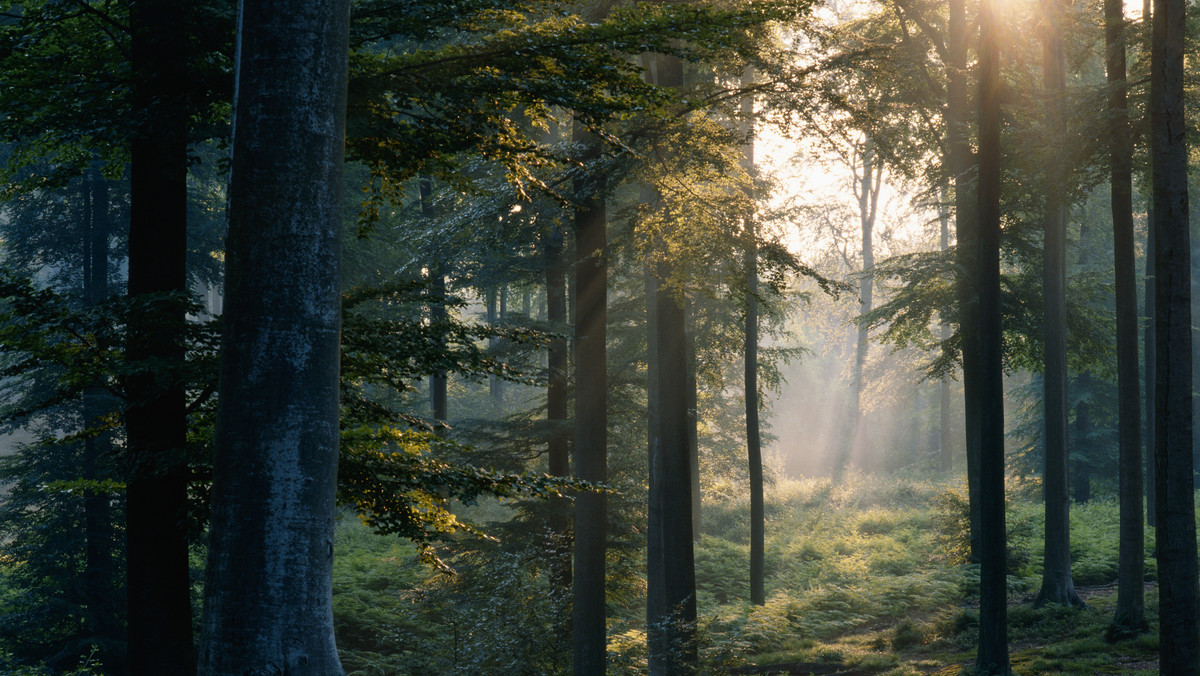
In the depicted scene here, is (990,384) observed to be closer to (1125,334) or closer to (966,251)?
(1125,334)

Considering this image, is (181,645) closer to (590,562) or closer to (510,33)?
(510,33)

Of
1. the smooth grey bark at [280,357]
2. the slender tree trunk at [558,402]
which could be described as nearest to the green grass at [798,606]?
the slender tree trunk at [558,402]

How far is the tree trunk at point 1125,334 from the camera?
11336 mm

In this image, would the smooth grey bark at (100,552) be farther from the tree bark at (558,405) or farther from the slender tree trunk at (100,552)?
the tree bark at (558,405)

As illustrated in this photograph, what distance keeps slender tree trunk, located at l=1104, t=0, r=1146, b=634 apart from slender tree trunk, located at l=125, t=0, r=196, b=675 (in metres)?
12.2

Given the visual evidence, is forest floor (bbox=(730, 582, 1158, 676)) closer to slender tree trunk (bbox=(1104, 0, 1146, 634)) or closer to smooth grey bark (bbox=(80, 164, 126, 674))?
slender tree trunk (bbox=(1104, 0, 1146, 634))

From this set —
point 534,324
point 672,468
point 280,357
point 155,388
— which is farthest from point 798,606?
point 280,357

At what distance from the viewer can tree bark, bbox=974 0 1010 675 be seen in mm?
9672

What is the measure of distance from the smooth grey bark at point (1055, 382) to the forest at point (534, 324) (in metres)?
0.07

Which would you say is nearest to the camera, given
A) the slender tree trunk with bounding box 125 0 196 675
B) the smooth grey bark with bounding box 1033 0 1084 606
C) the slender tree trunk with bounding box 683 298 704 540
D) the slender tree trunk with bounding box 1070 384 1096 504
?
the slender tree trunk with bounding box 125 0 196 675

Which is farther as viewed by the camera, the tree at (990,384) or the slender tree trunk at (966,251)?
the slender tree trunk at (966,251)

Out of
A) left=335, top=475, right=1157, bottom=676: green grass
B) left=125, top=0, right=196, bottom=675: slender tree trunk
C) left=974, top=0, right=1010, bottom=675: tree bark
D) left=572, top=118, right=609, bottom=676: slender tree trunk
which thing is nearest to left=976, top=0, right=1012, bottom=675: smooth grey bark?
left=974, top=0, right=1010, bottom=675: tree bark

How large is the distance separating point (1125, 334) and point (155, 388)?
13.5 m

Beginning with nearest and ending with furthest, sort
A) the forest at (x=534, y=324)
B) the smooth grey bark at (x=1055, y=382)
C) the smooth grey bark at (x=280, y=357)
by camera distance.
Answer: the smooth grey bark at (x=280, y=357) → the forest at (x=534, y=324) → the smooth grey bark at (x=1055, y=382)
